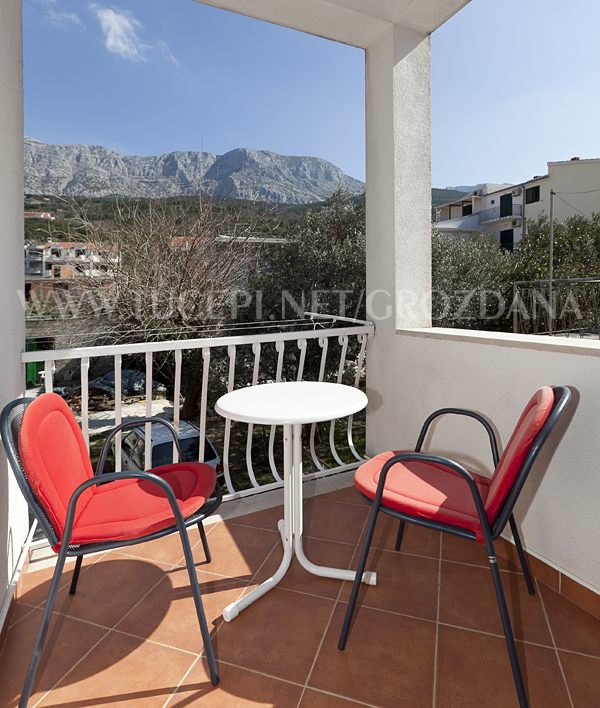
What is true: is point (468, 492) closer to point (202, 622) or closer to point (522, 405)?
point (522, 405)

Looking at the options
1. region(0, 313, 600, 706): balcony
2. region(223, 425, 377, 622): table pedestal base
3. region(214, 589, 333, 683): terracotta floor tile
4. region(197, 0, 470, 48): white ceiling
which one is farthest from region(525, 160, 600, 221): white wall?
region(214, 589, 333, 683): terracotta floor tile

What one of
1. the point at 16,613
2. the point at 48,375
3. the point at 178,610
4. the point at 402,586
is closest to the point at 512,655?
the point at 402,586

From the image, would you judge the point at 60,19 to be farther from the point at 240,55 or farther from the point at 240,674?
the point at 240,674

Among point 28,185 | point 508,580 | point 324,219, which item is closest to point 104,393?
point 28,185

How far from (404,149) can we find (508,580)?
2.48m

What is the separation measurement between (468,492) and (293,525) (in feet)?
→ 2.44

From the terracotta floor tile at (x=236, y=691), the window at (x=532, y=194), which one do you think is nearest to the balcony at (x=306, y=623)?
the terracotta floor tile at (x=236, y=691)

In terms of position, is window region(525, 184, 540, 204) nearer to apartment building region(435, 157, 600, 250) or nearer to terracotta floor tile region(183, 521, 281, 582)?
apartment building region(435, 157, 600, 250)

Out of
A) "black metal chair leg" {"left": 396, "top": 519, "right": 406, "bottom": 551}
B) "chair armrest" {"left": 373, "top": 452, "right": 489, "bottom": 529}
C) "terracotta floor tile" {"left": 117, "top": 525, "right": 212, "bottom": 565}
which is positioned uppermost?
"chair armrest" {"left": 373, "top": 452, "right": 489, "bottom": 529}

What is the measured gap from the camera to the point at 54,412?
1.55m

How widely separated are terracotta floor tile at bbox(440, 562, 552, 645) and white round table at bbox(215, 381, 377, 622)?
0.32 m

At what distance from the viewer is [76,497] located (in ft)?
4.18

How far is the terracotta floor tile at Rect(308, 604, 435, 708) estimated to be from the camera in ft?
4.38

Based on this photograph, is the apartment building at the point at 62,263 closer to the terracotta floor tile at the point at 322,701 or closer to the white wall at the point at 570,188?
the terracotta floor tile at the point at 322,701
